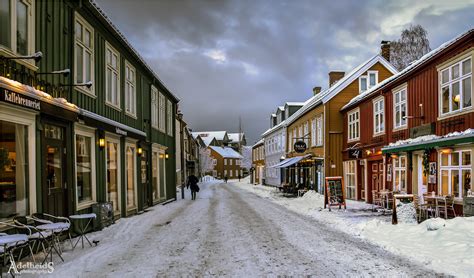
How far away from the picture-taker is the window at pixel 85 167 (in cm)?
1097

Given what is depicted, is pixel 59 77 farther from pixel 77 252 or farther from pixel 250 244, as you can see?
pixel 250 244

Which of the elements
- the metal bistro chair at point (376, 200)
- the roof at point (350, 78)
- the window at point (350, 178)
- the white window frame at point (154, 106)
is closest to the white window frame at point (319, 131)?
the roof at point (350, 78)

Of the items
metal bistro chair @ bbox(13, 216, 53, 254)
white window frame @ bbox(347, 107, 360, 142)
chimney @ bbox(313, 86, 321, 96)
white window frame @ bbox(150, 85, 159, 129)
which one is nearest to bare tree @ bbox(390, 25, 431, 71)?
chimney @ bbox(313, 86, 321, 96)

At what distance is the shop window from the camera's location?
295 inches

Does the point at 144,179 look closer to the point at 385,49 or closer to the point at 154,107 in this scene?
the point at 154,107

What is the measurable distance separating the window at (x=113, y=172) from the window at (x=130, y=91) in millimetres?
2025

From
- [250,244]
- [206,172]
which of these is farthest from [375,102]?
[206,172]

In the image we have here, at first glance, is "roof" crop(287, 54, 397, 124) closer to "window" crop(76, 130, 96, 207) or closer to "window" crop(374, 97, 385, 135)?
"window" crop(374, 97, 385, 135)

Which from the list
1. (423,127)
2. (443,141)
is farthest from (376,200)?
(443,141)

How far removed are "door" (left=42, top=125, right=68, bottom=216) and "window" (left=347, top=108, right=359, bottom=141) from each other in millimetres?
16285

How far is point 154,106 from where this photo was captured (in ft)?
68.7

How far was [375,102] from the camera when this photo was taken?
775 inches

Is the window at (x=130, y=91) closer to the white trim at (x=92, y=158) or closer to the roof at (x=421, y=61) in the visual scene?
the white trim at (x=92, y=158)

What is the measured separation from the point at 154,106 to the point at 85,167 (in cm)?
977
